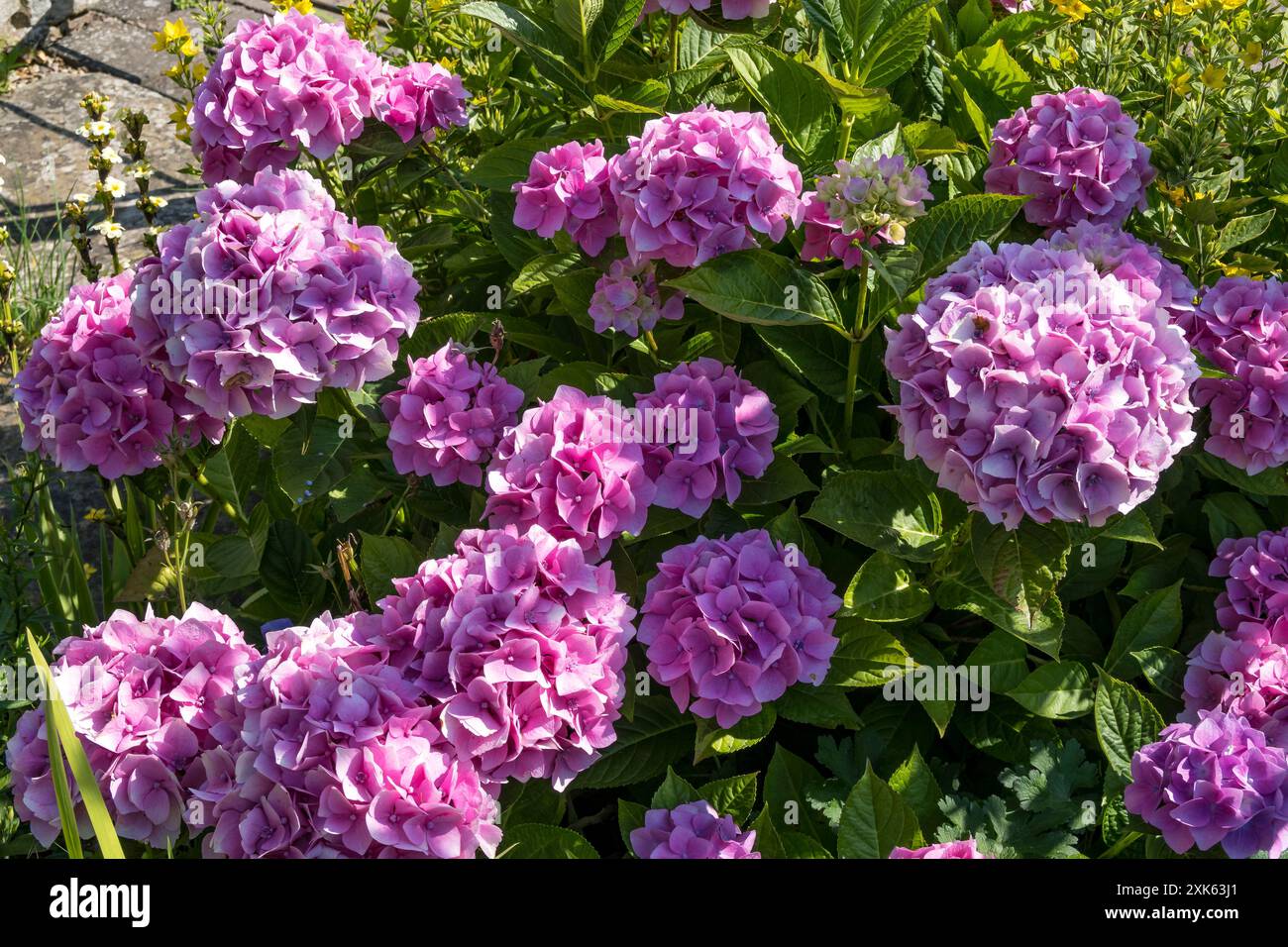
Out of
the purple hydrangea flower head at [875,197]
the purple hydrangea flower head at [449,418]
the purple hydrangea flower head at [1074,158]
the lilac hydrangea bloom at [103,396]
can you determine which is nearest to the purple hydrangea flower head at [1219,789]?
the purple hydrangea flower head at [875,197]

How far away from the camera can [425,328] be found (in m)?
2.59

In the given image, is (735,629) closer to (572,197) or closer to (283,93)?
(572,197)

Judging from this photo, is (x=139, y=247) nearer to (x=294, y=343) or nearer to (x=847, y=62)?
(x=294, y=343)

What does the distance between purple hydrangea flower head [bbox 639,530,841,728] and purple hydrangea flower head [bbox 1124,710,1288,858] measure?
1.69 feet

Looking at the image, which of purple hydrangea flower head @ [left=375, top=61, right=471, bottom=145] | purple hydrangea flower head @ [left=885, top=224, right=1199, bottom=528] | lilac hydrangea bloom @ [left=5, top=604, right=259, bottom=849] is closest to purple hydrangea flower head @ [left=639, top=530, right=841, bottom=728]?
purple hydrangea flower head @ [left=885, top=224, right=1199, bottom=528]

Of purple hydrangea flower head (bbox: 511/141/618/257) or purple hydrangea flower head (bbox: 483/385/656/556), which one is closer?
purple hydrangea flower head (bbox: 483/385/656/556)

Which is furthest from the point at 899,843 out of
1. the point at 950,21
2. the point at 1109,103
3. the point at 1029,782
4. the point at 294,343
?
the point at 950,21

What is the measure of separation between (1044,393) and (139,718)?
4.52ft

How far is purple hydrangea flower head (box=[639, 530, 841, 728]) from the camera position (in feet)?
6.46

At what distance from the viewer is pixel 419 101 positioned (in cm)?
277

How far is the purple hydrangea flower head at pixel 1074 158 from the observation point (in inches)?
95.3

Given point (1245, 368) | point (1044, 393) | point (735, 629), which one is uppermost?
point (1044, 393)

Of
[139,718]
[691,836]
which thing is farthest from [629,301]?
[139,718]

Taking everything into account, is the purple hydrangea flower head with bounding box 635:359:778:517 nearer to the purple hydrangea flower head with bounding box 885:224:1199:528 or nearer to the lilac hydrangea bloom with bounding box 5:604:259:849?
the purple hydrangea flower head with bounding box 885:224:1199:528
